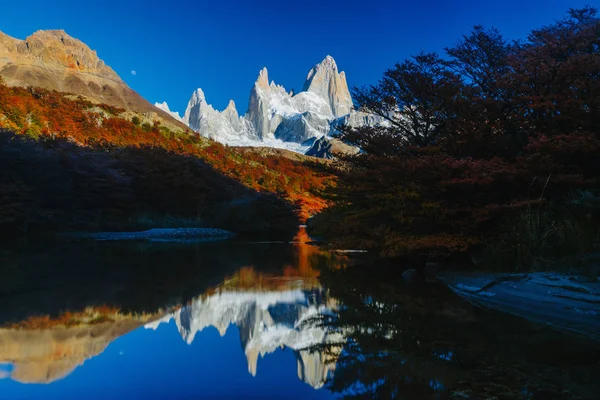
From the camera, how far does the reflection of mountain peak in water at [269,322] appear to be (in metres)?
4.04

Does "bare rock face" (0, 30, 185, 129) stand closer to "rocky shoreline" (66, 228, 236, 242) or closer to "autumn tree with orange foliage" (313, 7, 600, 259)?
"rocky shoreline" (66, 228, 236, 242)

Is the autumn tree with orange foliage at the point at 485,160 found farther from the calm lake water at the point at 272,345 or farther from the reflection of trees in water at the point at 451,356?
the reflection of trees in water at the point at 451,356

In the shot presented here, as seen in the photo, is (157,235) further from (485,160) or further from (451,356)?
(451,356)

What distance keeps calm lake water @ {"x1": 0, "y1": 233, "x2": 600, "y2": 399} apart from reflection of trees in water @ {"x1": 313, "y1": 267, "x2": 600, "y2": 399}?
2cm

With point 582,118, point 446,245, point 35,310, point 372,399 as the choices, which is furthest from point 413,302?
point 35,310

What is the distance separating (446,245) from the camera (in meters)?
7.57

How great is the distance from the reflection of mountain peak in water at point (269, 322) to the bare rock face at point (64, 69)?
58.0m

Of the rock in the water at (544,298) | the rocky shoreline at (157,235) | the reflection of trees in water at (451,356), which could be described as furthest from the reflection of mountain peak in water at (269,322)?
the rocky shoreline at (157,235)

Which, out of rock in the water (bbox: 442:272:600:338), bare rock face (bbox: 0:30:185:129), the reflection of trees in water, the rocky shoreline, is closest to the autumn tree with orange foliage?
rock in the water (bbox: 442:272:600:338)

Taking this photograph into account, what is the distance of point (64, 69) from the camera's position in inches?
2844

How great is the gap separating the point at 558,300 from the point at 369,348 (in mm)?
2553

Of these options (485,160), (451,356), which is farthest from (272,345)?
(485,160)

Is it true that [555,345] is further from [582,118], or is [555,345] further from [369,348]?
[582,118]

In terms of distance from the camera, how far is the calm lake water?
3234 millimetres
